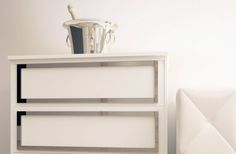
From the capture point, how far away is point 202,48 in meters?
1.52

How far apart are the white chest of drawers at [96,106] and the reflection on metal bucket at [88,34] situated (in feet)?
0.20

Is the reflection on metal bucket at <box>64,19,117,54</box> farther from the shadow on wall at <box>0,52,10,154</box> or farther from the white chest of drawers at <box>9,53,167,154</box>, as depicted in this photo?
the shadow on wall at <box>0,52,10,154</box>

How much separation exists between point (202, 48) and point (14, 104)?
91 cm

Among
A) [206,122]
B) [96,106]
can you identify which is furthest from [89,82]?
[206,122]

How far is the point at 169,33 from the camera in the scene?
1544 millimetres

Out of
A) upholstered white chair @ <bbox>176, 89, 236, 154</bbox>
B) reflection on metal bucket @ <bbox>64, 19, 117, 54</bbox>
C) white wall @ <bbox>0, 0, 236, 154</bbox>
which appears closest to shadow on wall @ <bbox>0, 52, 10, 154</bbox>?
white wall @ <bbox>0, 0, 236, 154</bbox>

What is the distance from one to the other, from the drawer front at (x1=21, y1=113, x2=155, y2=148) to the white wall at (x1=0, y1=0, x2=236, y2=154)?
309 mm

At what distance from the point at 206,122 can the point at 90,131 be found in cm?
47

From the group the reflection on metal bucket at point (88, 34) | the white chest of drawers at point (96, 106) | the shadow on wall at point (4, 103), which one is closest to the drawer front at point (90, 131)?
the white chest of drawers at point (96, 106)

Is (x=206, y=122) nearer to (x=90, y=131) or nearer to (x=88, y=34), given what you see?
(x=90, y=131)

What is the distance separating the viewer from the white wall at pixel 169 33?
1.51 metres

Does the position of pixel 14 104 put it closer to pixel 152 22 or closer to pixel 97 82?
pixel 97 82

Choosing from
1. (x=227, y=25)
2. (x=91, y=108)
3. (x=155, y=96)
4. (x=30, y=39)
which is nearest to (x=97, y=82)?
(x=91, y=108)

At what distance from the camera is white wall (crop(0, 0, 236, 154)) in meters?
1.51
